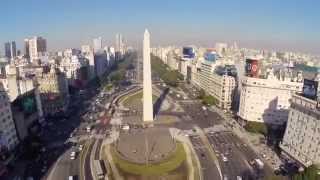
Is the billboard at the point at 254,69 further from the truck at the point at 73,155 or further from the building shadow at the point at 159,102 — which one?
the truck at the point at 73,155

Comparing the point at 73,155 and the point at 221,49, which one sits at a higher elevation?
the point at 221,49

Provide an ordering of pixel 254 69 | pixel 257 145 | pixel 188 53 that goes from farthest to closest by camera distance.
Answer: pixel 188 53 → pixel 254 69 → pixel 257 145

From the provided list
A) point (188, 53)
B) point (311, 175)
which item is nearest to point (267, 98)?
point (311, 175)

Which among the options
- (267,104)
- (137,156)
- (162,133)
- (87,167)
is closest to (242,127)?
(267,104)

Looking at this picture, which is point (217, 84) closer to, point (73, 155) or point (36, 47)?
point (73, 155)

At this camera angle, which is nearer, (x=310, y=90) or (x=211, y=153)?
(x=310, y=90)

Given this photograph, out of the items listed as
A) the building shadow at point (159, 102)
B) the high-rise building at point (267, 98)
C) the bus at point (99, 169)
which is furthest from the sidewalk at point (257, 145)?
the bus at point (99, 169)
